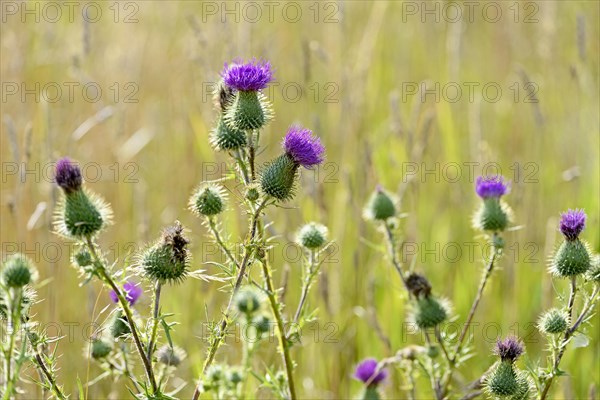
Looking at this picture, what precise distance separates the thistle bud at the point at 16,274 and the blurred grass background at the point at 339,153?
1165 millimetres

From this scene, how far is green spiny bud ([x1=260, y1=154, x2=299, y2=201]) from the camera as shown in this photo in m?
2.51

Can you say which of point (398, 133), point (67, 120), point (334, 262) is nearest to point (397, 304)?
point (334, 262)

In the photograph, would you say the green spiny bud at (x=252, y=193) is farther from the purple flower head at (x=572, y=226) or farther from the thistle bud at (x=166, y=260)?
the purple flower head at (x=572, y=226)

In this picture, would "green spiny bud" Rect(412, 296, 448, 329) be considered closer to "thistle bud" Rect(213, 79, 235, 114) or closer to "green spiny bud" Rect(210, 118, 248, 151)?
"green spiny bud" Rect(210, 118, 248, 151)

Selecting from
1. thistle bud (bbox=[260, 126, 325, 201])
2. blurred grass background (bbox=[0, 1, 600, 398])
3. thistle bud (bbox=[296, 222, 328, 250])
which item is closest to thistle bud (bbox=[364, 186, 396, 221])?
blurred grass background (bbox=[0, 1, 600, 398])

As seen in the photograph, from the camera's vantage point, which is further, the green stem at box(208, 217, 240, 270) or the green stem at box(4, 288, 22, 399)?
the green stem at box(208, 217, 240, 270)

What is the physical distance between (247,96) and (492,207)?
4.09 ft

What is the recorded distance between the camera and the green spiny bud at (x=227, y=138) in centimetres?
271

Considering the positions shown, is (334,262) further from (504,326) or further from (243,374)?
(243,374)

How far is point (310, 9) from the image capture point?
775 cm

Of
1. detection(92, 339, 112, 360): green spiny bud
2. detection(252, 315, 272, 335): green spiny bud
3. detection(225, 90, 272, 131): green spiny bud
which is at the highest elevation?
detection(225, 90, 272, 131): green spiny bud

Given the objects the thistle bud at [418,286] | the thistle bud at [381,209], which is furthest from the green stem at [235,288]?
the thistle bud at [381,209]

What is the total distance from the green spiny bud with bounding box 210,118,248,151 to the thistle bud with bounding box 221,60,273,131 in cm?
5

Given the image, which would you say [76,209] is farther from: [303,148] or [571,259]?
[571,259]
